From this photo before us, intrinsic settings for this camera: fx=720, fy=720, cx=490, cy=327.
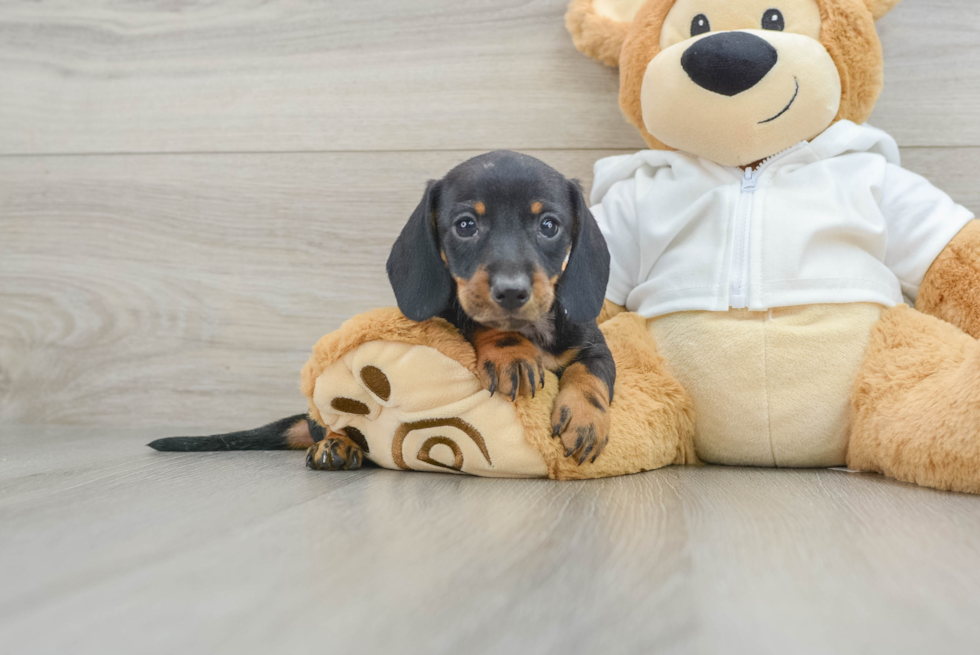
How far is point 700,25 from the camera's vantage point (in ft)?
5.12

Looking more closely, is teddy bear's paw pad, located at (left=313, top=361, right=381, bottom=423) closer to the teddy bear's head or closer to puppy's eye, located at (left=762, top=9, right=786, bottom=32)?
the teddy bear's head

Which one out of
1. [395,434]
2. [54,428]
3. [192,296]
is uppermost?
[192,296]

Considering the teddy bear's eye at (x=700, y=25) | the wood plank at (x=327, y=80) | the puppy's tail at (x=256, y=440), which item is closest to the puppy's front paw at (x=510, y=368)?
the puppy's tail at (x=256, y=440)

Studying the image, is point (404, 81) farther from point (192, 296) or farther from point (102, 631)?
point (102, 631)

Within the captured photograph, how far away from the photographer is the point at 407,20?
2.11 meters

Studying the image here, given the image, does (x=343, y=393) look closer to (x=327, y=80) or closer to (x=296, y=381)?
(x=296, y=381)

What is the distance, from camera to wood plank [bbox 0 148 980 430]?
2.14 metres

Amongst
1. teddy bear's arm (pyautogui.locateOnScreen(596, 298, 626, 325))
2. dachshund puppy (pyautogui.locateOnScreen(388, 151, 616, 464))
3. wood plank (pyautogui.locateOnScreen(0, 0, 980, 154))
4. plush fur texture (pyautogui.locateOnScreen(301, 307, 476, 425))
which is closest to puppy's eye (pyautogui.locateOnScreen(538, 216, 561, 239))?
dachshund puppy (pyautogui.locateOnScreen(388, 151, 616, 464))

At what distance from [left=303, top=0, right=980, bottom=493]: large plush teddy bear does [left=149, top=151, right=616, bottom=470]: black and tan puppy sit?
4 centimetres

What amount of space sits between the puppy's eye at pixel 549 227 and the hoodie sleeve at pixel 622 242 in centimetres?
34

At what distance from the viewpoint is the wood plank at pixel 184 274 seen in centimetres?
214

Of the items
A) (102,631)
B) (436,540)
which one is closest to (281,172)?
(436,540)

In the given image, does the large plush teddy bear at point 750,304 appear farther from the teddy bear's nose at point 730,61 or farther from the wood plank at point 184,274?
the wood plank at point 184,274

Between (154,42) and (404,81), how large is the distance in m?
0.81
